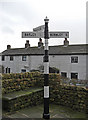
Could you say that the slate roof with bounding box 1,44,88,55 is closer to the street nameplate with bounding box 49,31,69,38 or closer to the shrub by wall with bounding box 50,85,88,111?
the shrub by wall with bounding box 50,85,88,111

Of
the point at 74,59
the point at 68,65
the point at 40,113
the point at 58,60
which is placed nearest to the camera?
the point at 40,113

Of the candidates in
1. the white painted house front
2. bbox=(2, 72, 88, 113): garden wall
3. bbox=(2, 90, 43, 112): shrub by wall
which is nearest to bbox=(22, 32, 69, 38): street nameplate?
bbox=(2, 72, 88, 113): garden wall

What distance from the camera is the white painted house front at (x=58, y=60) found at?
20797 mm

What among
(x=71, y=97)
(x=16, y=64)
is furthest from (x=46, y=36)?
(x=16, y=64)

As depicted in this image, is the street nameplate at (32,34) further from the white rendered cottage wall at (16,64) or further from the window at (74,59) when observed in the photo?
the white rendered cottage wall at (16,64)

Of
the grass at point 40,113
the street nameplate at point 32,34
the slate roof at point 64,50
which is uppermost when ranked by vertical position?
the slate roof at point 64,50

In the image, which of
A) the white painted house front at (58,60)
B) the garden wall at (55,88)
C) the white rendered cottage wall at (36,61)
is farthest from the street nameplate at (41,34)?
the white rendered cottage wall at (36,61)

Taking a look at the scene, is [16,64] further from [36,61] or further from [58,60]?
[58,60]

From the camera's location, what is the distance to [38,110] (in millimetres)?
5191

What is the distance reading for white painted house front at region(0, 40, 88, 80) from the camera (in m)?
20.8

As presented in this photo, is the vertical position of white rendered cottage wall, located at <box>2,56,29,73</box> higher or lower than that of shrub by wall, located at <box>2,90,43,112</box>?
higher

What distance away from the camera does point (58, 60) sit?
74.7 feet

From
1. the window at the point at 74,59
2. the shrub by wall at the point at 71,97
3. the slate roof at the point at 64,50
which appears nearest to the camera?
the shrub by wall at the point at 71,97

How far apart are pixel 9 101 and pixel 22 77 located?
1.83 metres
